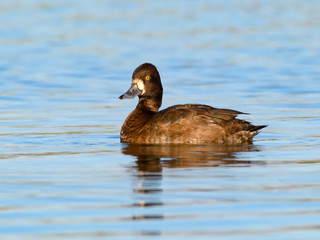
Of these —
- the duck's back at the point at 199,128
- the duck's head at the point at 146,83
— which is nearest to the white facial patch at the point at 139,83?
the duck's head at the point at 146,83

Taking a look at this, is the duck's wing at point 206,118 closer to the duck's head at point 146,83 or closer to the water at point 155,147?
the water at point 155,147

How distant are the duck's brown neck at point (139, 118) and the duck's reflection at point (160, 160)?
32cm

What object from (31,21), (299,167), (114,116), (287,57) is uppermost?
(31,21)

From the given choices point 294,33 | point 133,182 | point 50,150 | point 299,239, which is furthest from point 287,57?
point 299,239

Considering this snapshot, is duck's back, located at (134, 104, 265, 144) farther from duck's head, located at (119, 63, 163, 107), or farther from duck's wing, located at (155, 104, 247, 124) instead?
duck's head, located at (119, 63, 163, 107)

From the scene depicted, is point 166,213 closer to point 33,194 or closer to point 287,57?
point 33,194

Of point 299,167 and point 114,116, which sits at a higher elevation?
point 114,116

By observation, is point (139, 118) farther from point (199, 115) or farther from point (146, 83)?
point (199, 115)

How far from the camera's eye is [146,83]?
11.1 metres

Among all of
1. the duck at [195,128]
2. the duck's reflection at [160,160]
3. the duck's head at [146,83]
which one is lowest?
the duck's reflection at [160,160]

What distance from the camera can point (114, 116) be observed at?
13047mm

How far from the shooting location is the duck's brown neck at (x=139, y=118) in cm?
1049

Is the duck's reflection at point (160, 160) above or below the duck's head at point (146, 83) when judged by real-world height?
below

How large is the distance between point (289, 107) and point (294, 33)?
1417cm
